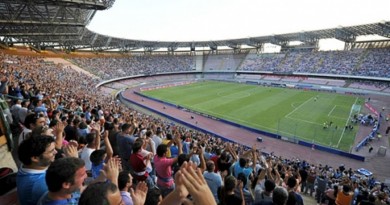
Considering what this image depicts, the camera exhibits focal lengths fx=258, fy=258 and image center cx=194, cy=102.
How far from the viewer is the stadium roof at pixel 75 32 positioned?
17.7 meters

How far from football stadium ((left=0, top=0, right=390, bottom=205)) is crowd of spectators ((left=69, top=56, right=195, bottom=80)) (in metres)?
0.43

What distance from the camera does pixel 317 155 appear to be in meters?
22.0

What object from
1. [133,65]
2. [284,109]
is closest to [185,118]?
[284,109]

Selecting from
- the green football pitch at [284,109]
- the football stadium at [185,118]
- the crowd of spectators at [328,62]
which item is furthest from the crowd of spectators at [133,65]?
the crowd of spectators at [328,62]

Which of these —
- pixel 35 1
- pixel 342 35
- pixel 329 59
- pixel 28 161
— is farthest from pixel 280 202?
pixel 329 59

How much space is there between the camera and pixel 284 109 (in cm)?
3525

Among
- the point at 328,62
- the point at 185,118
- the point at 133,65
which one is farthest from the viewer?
the point at 133,65

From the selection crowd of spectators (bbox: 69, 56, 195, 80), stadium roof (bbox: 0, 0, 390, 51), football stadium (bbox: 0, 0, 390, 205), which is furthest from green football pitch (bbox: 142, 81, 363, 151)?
stadium roof (bbox: 0, 0, 390, 51)

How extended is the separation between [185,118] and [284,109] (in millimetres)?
13825

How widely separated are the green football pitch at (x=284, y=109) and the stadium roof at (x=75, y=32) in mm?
15489

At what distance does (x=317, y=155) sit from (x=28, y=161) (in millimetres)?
22930

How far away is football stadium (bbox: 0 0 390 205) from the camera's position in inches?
129

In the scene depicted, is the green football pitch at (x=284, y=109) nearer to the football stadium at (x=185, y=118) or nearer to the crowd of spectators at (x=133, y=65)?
the football stadium at (x=185, y=118)

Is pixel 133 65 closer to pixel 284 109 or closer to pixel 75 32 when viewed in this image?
pixel 75 32
